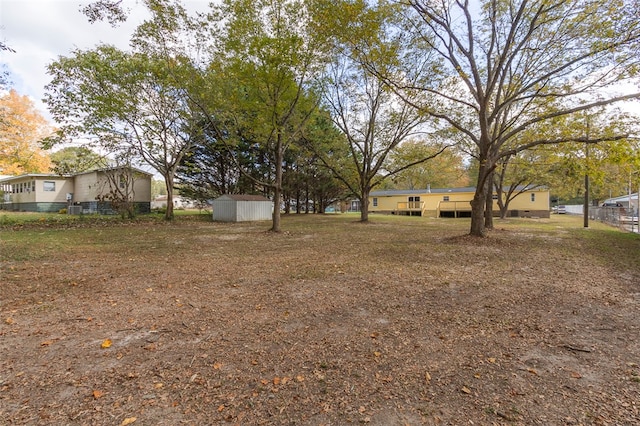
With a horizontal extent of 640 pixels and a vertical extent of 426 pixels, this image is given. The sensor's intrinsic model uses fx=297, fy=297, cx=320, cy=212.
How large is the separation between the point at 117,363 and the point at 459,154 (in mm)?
19292

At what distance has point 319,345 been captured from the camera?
2889 millimetres

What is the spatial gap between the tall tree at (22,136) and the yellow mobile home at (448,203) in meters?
31.7

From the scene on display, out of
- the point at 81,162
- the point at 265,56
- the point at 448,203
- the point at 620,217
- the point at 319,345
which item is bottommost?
the point at 319,345

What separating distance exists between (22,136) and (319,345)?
32.4 metres

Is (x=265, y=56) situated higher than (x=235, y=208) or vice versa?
(x=265, y=56)

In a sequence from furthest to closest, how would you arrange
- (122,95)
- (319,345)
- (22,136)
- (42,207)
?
(42,207)
(22,136)
(122,95)
(319,345)

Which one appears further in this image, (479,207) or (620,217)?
(620,217)

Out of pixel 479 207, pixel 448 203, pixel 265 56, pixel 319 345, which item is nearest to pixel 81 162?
pixel 265 56

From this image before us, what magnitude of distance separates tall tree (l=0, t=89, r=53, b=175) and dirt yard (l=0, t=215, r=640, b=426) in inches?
839

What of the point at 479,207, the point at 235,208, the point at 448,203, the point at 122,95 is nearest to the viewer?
the point at 479,207

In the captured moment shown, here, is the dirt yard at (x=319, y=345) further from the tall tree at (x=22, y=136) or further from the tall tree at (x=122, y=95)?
the tall tree at (x=22, y=136)

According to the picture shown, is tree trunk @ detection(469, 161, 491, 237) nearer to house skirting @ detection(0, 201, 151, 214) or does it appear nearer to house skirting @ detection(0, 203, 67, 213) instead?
house skirting @ detection(0, 201, 151, 214)

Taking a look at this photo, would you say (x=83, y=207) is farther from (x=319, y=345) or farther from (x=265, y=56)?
(x=319, y=345)

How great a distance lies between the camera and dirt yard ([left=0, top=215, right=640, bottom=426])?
2.02 m
